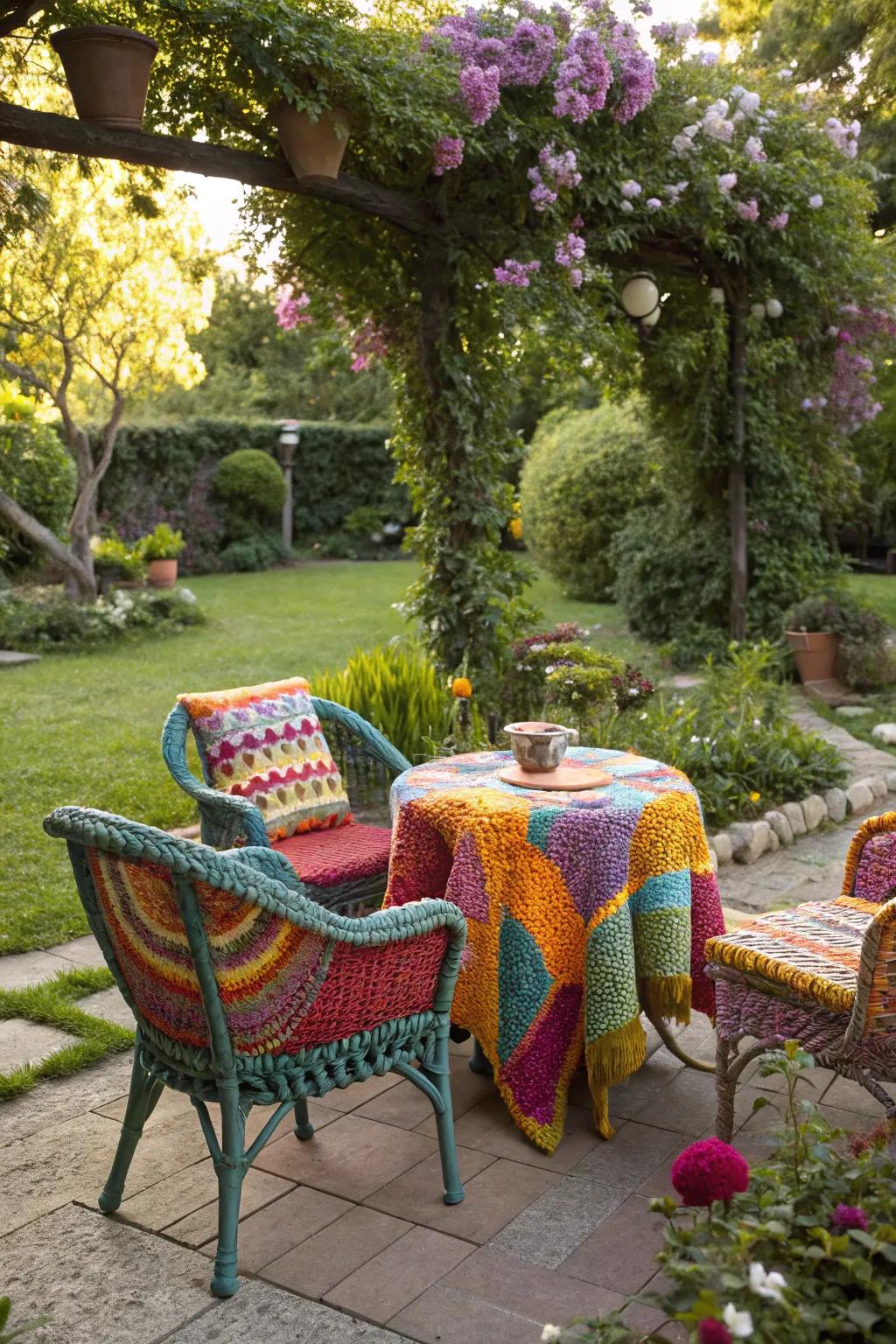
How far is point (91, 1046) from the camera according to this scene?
10.7 ft

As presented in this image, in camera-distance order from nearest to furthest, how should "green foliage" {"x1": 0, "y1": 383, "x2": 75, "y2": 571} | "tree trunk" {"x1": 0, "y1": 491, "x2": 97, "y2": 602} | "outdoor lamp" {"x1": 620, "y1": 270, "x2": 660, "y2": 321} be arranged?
"outdoor lamp" {"x1": 620, "y1": 270, "x2": 660, "y2": 321} → "tree trunk" {"x1": 0, "y1": 491, "x2": 97, "y2": 602} → "green foliage" {"x1": 0, "y1": 383, "x2": 75, "y2": 571}

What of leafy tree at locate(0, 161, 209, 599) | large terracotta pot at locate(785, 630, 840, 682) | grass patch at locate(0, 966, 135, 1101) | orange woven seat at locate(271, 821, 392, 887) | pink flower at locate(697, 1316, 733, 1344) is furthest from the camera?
leafy tree at locate(0, 161, 209, 599)

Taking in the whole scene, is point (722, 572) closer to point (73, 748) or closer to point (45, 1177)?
point (73, 748)

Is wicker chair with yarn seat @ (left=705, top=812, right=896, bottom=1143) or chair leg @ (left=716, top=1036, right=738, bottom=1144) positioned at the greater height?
wicker chair with yarn seat @ (left=705, top=812, right=896, bottom=1143)

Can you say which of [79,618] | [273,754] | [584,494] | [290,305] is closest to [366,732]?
[273,754]

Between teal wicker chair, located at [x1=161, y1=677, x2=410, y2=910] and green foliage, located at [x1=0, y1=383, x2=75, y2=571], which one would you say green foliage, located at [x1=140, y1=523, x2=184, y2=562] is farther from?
teal wicker chair, located at [x1=161, y1=677, x2=410, y2=910]

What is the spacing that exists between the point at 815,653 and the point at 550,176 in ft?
13.0

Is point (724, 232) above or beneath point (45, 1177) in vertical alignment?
above

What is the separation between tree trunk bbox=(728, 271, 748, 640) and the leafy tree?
415 cm

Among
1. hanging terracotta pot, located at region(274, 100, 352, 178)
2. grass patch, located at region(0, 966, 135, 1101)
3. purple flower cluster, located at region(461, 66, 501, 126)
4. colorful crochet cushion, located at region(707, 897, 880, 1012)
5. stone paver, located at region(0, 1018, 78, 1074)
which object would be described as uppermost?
purple flower cluster, located at region(461, 66, 501, 126)

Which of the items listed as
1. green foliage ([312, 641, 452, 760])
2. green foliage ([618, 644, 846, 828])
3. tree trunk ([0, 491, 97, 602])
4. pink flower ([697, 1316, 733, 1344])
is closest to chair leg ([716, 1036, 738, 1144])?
pink flower ([697, 1316, 733, 1344])

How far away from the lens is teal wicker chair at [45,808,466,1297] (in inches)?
84.7

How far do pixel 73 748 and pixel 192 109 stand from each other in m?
3.39

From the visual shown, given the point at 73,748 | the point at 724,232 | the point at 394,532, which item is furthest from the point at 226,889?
the point at 394,532
